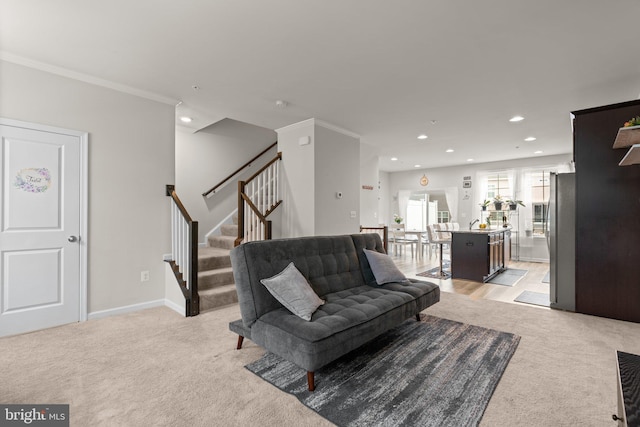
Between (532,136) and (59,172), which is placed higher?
(532,136)

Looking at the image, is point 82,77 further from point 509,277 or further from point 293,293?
point 509,277

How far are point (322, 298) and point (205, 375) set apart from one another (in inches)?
41.7

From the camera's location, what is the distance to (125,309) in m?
3.54

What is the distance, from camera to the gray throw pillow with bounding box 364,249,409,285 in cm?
316

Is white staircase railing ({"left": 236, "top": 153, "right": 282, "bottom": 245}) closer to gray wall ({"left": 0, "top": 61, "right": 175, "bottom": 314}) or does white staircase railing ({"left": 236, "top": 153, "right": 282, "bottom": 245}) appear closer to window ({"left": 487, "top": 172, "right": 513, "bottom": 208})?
gray wall ({"left": 0, "top": 61, "right": 175, "bottom": 314})

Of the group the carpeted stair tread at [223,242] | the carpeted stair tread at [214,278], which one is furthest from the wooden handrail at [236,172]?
the carpeted stair tread at [214,278]

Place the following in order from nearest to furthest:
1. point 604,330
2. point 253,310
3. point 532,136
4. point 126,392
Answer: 1. point 126,392
2. point 253,310
3. point 604,330
4. point 532,136

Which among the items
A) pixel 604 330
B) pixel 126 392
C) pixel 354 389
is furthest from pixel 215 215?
pixel 604 330

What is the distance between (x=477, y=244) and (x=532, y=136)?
245 centimetres

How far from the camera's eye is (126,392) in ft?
6.51

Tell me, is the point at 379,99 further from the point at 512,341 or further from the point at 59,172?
the point at 59,172

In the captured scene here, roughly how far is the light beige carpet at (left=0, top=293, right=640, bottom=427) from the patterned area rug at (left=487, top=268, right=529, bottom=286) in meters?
1.94

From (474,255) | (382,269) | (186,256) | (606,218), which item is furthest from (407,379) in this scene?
(474,255)

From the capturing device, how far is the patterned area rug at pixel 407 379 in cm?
175
